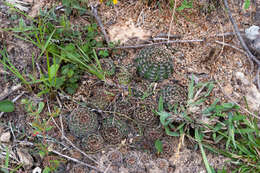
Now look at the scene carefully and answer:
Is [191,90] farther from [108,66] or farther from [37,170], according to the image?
[37,170]

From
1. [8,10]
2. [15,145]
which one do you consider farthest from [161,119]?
[8,10]

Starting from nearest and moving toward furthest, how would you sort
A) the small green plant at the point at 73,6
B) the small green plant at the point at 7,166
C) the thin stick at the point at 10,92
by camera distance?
the small green plant at the point at 7,166, the thin stick at the point at 10,92, the small green plant at the point at 73,6

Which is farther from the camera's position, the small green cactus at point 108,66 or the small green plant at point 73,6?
the small green plant at point 73,6

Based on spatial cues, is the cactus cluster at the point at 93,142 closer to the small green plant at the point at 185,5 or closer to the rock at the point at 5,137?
the rock at the point at 5,137

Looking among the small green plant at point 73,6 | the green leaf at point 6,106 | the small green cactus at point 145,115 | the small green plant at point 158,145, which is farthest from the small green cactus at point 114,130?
the small green plant at point 73,6

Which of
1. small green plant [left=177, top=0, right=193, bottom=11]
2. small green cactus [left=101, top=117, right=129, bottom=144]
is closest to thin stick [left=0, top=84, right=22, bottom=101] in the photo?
small green cactus [left=101, top=117, right=129, bottom=144]
